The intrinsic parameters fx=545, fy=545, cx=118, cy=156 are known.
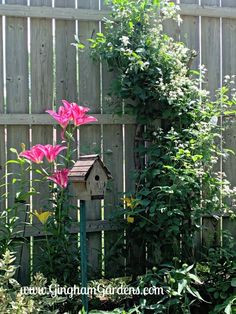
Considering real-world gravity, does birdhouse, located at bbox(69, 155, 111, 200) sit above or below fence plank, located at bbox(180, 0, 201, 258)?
below

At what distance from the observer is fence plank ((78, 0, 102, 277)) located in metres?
3.91

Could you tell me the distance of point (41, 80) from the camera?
379cm

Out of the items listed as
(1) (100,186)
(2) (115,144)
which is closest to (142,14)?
(2) (115,144)

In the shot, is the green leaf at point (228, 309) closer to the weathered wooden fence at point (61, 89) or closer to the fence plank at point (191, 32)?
the weathered wooden fence at point (61, 89)

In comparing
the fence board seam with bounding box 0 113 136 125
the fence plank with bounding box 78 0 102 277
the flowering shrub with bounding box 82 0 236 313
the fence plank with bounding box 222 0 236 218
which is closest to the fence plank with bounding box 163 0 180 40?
the flowering shrub with bounding box 82 0 236 313

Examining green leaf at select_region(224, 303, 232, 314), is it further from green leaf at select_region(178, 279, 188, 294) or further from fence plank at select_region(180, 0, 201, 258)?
fence plank at select_region(180, 0, 201, 258)

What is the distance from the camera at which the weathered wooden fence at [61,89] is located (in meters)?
3.69

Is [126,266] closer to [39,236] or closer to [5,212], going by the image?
[39,236]

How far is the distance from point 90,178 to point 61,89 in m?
1.17

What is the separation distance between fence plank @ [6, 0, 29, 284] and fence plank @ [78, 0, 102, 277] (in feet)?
1.35

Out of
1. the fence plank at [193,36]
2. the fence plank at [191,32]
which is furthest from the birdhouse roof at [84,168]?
the fence plank at [191,32]

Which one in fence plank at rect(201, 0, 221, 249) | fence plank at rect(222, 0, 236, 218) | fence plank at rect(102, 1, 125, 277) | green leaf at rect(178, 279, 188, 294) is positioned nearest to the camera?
Result: green leaf at rect(178, 279, 188, 294)

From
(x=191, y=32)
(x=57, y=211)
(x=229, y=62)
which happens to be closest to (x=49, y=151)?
(x=57, y=211)

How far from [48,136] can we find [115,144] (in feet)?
1.68
